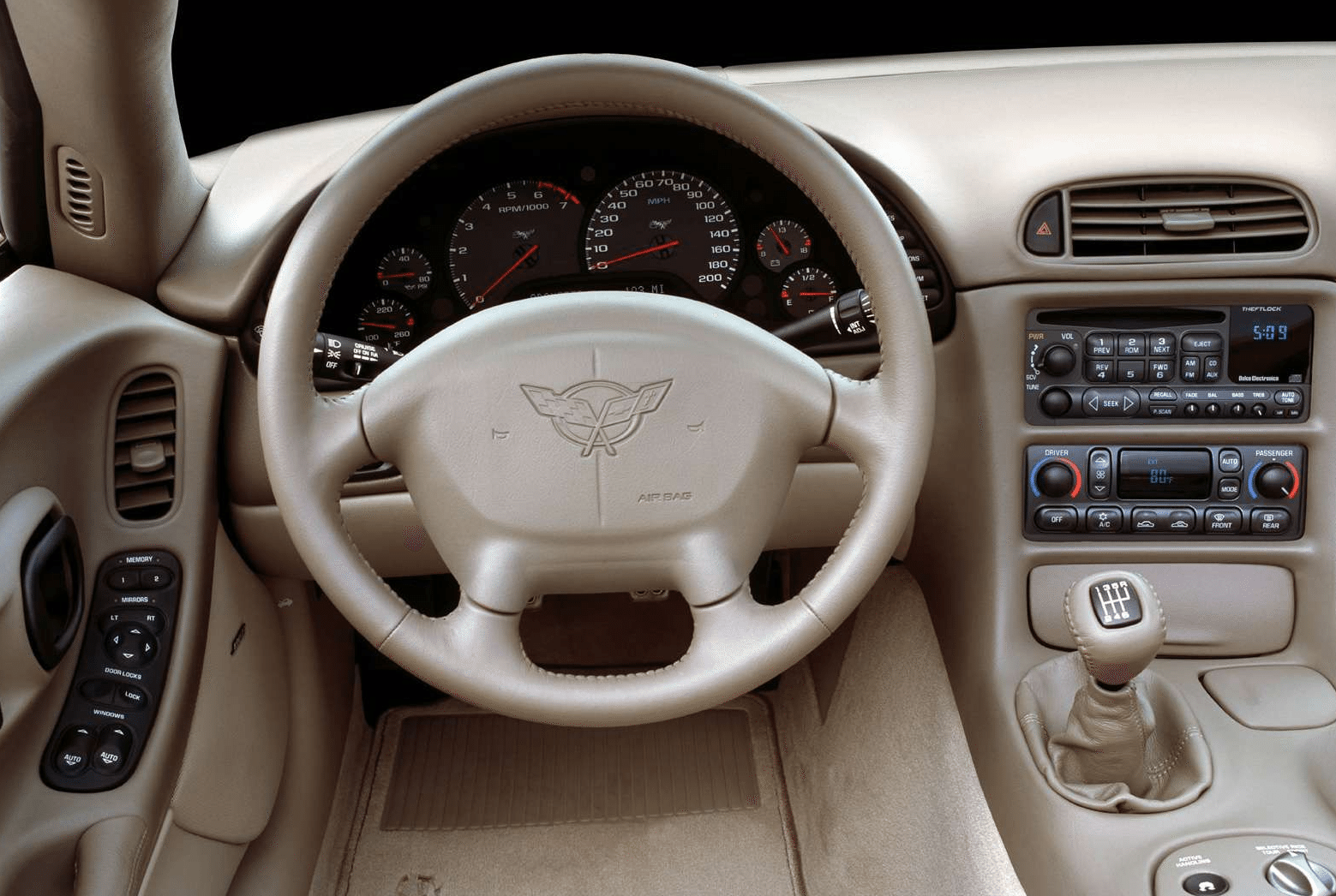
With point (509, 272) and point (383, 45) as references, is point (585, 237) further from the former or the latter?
point (383, 45)

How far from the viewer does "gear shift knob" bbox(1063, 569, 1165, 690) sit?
4.04ft

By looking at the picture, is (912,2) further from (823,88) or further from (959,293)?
(959,293)

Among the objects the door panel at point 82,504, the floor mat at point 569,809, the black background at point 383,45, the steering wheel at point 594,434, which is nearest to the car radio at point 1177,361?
the steering wheel at point 594,434

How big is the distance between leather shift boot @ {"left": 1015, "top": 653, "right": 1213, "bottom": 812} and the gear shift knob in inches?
3.1

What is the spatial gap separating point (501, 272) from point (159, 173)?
17.0 inches

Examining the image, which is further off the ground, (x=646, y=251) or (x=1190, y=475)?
(x=646, y=251)

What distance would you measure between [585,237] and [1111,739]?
895 millimetres

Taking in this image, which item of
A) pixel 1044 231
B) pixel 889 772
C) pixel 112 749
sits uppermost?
pixel 1044 231

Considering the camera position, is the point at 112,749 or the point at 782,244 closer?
the point at 112,749

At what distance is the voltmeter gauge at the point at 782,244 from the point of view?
1.59m

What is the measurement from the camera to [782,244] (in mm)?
1590

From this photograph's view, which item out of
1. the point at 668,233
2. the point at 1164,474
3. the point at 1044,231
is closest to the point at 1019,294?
the point at 1044,231

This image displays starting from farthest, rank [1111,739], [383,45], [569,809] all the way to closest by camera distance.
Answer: [569,809], [383,45], [1111,739]

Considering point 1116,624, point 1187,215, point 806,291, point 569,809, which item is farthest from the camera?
point 569,809
